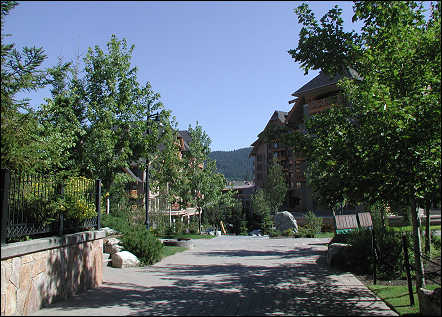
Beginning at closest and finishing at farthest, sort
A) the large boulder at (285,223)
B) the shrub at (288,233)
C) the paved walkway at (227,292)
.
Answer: the paved walkway at (227,292) < the shrub at (288,233) < the large boulder at (285,223)

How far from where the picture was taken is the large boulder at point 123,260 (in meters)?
12.6

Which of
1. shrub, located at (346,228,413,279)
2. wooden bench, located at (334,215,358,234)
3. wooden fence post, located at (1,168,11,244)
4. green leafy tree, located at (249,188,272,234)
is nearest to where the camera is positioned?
wooden fence post, located at (1,168,11,244)

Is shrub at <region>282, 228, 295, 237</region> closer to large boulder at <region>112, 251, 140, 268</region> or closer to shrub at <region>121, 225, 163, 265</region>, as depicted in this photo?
shrub at <region>121, 225, 163, 265</region>

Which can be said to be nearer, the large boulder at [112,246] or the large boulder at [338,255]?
the large boulder at [338,255]

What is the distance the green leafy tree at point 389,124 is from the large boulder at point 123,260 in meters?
7.20

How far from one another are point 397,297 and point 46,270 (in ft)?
23.2

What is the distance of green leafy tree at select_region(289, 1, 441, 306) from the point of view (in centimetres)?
667

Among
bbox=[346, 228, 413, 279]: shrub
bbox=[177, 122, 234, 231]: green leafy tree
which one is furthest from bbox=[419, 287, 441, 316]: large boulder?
bbox=[177, 122, 234, 231]: green leafy tree

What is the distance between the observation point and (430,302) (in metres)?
6.11

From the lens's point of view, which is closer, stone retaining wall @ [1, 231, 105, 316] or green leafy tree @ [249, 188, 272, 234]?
stone retaining wall @ [1, 231, 105, 316]

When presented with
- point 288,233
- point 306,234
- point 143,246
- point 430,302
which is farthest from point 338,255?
point 288,233

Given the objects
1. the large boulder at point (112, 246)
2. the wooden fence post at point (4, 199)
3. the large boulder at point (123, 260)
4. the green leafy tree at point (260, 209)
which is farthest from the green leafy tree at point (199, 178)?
the wooden fence post at point (4, 199)

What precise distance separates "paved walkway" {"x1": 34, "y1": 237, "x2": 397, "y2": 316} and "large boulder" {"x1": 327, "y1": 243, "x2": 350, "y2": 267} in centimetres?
35

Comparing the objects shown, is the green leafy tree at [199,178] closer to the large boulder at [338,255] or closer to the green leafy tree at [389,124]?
the large boulder at [338,255]
